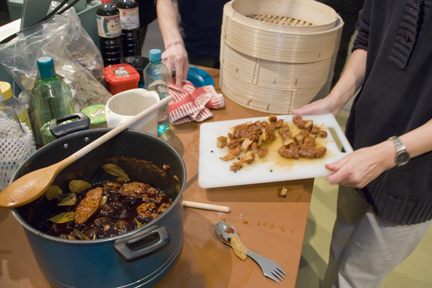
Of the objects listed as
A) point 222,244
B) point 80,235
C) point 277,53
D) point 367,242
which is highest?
point 277,53

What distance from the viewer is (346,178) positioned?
97cm

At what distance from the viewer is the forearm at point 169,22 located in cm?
157

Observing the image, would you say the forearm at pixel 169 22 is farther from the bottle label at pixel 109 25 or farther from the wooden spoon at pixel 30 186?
the wooden spoon at pixel 30 186

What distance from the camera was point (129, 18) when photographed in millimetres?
1476

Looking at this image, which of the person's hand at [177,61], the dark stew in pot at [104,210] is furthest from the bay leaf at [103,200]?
the person's hand at [177,61]

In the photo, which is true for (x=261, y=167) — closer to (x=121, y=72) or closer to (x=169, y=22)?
(x=121, y=72)

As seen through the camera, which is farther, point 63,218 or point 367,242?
point 367,242

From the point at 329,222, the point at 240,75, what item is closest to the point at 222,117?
the point at 240,75

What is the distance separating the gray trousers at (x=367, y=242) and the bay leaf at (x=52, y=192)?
1.08 meters

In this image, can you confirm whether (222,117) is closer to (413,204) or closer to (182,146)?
(182,146)

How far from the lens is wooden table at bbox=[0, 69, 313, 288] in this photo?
0.77 m

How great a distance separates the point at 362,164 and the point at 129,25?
114 cm

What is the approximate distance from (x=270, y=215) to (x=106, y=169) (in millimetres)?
488

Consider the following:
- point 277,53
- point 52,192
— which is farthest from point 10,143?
point 277,53
